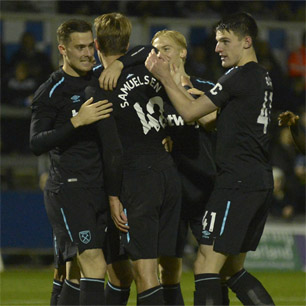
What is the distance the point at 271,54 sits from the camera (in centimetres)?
1459

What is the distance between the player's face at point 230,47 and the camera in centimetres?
557

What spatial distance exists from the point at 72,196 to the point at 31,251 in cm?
718

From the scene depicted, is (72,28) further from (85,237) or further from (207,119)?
(85,237)

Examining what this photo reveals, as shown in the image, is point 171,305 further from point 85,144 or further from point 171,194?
point 85,144

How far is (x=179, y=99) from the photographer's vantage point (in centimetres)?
543

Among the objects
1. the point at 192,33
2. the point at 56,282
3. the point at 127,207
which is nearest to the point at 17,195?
the point at 192,33

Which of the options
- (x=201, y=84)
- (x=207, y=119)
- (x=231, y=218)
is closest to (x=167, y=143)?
(x=207, y=119)

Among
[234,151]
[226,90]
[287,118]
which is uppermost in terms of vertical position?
[226,90]

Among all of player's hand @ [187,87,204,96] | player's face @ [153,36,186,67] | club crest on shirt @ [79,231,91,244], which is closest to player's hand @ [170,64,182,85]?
player's hand @ [187,87,204,96]

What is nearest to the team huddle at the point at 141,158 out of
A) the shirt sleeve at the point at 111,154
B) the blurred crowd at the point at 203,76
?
the shirt sleeve at the point at 111,154

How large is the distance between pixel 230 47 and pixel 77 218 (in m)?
A: 1.53

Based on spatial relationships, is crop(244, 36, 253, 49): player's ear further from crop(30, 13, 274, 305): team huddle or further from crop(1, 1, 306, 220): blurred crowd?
crop(1, 1, 306, 220): blurred crowd

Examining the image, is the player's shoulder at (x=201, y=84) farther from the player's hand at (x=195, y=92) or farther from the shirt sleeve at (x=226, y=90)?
the shirt sleeve at (x=226, y=90)

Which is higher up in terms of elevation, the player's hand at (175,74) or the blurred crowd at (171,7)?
the blurred crowd at (171,7)
